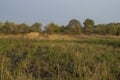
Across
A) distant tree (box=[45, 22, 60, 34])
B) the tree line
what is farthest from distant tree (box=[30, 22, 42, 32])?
distant tree (box=[45, 22, 60, 34])

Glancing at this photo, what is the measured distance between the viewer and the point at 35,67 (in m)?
7.32

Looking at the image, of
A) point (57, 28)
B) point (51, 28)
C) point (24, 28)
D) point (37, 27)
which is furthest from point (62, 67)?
point (57, 28)

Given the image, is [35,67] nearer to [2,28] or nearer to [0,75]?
[0,75]

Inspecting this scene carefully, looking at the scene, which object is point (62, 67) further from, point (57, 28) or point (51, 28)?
point (57, 28)

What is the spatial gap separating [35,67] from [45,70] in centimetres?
34

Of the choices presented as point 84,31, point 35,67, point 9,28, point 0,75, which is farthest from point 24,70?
point 84,31

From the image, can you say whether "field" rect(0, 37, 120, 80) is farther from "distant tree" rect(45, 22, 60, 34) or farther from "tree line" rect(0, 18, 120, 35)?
"distant tree" rect(45, 22, 60, 34)

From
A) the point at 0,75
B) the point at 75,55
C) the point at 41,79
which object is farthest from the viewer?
the point at 75,55

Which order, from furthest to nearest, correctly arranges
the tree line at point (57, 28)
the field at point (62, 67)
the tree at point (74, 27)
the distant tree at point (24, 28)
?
the tree at point (74, 27), the distant tree at point (24, 28), the tree line at point (57, 28), the field at point (62, 67)

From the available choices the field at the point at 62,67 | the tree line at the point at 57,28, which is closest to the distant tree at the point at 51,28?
the tree line at the point at 57,28

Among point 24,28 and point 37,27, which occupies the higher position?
point 37,27

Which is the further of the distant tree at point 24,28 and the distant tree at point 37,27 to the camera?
the distant tree at point 24,28

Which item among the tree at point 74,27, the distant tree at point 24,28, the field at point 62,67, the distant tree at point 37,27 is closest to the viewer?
the field at point 62,67

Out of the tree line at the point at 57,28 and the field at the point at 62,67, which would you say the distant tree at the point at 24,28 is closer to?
the tree line at the point at 57,28
